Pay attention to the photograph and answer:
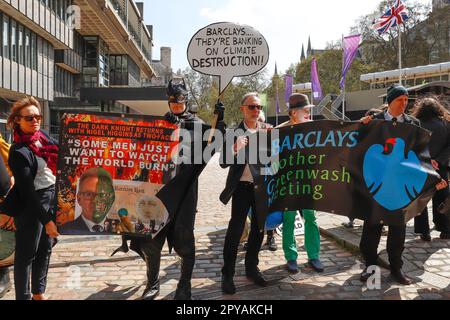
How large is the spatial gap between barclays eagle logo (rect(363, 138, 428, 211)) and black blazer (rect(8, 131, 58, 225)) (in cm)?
318

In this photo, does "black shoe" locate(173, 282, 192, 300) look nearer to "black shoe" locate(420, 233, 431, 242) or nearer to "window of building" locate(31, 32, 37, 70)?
"black shoe" locate(420, 233, 431, 242)

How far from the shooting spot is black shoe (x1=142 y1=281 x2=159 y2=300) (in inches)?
166

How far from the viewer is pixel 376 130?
14.9 feet

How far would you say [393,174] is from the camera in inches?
175

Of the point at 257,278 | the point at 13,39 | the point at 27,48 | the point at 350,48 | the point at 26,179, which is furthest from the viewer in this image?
the point at 27,48

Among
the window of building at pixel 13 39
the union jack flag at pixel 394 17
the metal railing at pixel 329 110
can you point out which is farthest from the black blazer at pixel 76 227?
the metal railing at pixel 329 110

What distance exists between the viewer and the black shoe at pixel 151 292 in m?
4.21

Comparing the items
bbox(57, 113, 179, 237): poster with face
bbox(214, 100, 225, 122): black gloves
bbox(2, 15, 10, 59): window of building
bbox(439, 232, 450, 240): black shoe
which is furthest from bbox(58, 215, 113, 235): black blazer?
bbox(2, 15, 10, 59): window of building

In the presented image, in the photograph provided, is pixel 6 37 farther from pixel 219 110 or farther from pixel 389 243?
pixel 389 243

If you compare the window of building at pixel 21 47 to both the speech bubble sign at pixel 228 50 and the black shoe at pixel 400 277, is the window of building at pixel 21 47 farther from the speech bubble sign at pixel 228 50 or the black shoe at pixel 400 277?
the black shoe at pixel 400 277

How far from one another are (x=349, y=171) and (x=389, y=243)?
0.87 m

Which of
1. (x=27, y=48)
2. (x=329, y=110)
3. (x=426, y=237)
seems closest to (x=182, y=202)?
(x=426, y=237)

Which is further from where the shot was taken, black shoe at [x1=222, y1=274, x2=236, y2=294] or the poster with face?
black shoe at [x1=222, y1=274, x2=236, y2=294]

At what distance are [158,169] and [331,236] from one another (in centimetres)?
338
